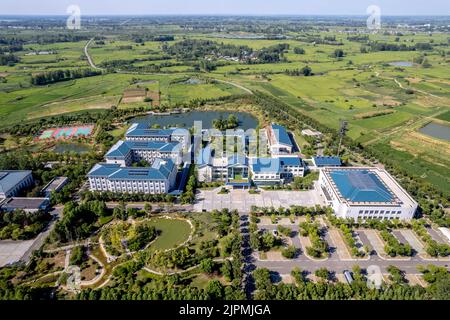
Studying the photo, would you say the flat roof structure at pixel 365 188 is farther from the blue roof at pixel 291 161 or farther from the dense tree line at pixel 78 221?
the dense tree line at pixel 78 221

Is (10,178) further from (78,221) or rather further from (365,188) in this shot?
(365,188)

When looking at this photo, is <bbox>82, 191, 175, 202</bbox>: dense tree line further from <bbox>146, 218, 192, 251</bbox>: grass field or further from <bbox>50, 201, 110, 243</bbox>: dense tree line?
<bbox>146, 218, 192, 251</bbox>: grass field

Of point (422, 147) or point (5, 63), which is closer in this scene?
point (422, 147)

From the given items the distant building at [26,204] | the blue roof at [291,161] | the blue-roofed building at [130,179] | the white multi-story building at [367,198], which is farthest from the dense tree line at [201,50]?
the white multi-story building at [367,198]

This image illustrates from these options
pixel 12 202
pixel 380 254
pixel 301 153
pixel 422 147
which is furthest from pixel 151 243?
pixel 422 147

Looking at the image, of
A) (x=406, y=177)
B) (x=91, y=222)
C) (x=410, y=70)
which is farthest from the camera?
(x=410, y=70)

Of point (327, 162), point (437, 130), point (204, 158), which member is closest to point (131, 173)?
point (204, 158)

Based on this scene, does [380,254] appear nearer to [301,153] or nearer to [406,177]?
[406,177]
